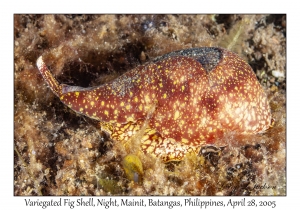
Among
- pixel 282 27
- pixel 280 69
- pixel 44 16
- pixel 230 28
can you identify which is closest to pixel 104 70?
pixel 44 16

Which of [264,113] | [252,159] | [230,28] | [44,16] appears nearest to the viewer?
[264,113]

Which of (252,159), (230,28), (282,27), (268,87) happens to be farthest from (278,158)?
(282,27)

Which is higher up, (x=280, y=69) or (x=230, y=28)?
(x=230, y=28)

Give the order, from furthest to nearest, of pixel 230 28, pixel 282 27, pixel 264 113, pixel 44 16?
pixel 282 27 < pixel 230 28 < pixel 44 16 < pixel 264 113

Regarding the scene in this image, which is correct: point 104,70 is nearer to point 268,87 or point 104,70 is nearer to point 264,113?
point 264,113

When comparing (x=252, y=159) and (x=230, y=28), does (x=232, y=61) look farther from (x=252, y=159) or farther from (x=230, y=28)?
(x=230, y=28)

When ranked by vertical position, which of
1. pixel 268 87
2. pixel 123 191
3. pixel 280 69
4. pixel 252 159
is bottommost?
pixel 123 191

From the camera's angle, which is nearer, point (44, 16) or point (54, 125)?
point (54, 125)
